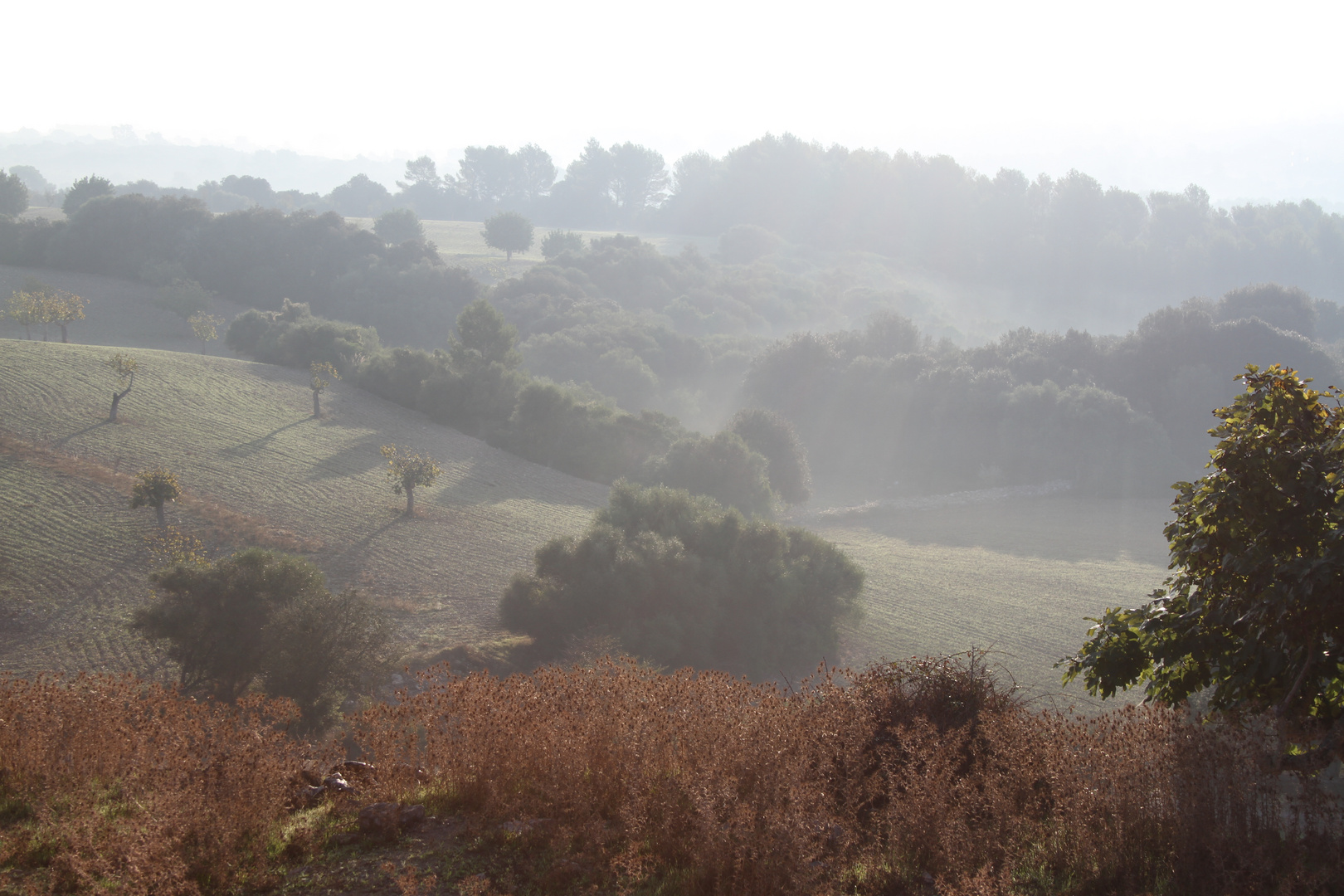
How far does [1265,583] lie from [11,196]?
9852cm

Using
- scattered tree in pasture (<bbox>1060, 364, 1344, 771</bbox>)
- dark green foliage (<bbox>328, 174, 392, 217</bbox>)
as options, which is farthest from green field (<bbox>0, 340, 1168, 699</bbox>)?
dark green foliage (<bbox>328, 174, 392, 217</bbox>)

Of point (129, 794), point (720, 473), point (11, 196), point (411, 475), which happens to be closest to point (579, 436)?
point (720, 473)

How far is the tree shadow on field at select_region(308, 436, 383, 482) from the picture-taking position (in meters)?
32.1

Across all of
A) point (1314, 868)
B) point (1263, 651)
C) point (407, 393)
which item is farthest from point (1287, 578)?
point (407, 393)


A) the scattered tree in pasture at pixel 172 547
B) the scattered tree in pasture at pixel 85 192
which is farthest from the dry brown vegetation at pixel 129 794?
the scattered tree in pasture at pixel 85 192

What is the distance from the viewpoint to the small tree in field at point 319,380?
40688 millimetres

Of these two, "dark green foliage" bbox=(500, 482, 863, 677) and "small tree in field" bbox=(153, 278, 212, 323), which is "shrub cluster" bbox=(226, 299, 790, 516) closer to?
"small tree in field" bbox=(153, 278, 212, 323)

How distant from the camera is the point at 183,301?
2306 inches

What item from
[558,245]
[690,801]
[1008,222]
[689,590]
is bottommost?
[689,590]

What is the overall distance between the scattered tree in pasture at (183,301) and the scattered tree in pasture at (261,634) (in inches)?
1961

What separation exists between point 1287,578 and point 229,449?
3480 centimetres

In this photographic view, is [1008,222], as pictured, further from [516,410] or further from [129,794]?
[129,794]

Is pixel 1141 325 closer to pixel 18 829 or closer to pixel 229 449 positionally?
pixel 229 449

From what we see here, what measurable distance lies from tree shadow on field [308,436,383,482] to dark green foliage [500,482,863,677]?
40.3 ft
